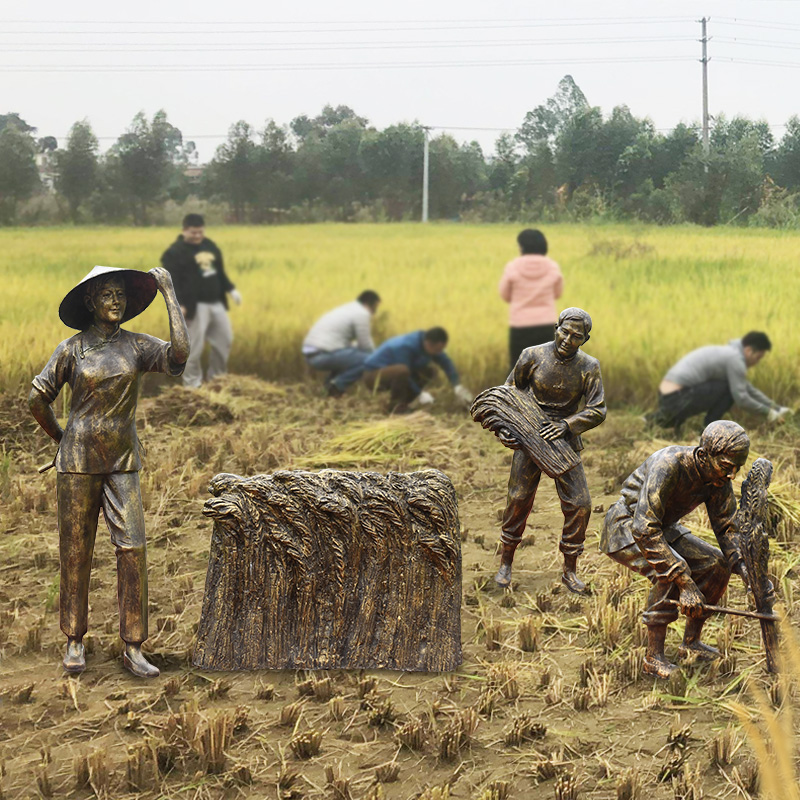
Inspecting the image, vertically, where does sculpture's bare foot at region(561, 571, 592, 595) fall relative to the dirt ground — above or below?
above

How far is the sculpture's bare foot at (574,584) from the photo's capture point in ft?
20.6

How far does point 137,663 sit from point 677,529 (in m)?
2.73

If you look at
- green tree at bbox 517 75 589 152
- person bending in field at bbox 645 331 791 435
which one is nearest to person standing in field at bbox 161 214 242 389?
green tree at bbox 517 75 589 152

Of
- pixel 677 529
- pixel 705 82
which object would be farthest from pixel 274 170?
pixel 677 529

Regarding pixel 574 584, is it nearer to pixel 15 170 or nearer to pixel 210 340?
pixel 210 340

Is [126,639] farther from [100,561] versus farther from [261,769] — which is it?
A: [100,561]

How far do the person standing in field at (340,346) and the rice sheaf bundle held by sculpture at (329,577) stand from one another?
6.07 metres

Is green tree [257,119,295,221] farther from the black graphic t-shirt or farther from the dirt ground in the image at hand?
the dirt ground

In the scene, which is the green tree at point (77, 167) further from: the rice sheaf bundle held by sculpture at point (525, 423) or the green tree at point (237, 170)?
the rice sheaf bundle held by sculpture at point (525, 423)

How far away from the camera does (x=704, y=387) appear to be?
10117 mm

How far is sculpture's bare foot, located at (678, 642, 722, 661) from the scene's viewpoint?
5195 mm

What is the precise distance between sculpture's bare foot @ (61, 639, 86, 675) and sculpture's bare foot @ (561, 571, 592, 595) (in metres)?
2.85

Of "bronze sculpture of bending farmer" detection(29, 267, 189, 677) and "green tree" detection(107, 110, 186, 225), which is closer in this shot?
"bronze sculpture of bending farmer" detection(29, 267, 189, 677)

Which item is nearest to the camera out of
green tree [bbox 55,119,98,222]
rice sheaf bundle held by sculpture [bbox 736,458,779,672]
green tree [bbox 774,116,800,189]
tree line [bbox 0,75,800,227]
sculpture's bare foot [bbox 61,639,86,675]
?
rice sheaf bundle held by sculpture [bbox 736,458,779,672]
